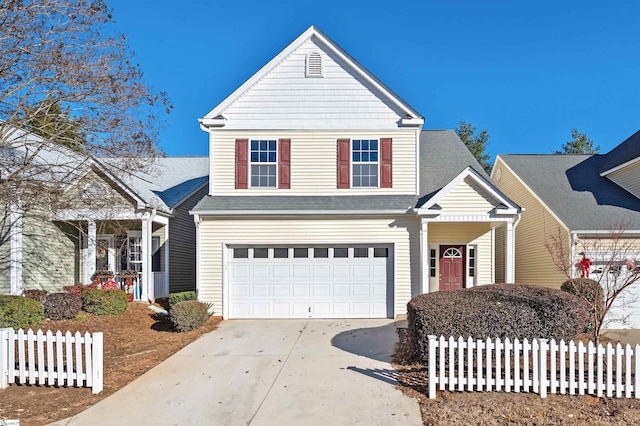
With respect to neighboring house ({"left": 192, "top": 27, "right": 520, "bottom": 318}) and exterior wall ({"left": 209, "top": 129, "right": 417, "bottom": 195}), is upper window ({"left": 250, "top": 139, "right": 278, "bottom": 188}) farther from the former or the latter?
exterior wall ({"left": 209, "top": 129, "right": 417, "bottom": 195})

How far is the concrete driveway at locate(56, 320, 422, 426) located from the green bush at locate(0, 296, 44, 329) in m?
4.16

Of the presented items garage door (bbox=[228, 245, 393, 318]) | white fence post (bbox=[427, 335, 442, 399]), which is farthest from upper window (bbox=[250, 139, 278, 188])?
white fence post (bbox=[427, 335, 442, 399])

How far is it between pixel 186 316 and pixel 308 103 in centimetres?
748

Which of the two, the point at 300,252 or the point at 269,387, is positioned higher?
the point at 300,252

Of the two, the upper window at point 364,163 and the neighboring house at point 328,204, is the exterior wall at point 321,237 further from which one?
the upper window at point 364,163

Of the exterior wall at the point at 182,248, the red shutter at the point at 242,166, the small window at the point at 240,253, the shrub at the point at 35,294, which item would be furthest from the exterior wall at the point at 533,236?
the shrub at the point at 35,294

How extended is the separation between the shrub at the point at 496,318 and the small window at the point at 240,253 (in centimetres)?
702

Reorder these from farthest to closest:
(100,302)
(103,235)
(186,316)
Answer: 1. (103,235)
2. (100,302)
3. (186,316)

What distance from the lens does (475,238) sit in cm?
1492

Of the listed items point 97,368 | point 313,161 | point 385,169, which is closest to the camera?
point 97,368

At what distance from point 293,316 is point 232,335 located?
2.56 m

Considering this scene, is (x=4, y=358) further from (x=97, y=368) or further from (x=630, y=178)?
(x=630, y=178)

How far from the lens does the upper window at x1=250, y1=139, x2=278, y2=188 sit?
571 inches

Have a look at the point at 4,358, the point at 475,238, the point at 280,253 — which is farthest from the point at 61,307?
the point at 475,238
